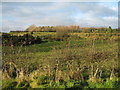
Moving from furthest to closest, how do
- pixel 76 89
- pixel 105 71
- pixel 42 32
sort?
pixel 42 32 < pixel 105 71 < pixel 76 89

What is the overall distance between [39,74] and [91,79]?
54.0 inches

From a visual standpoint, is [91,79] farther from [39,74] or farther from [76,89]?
[39,74]

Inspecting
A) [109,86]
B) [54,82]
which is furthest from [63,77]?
[109,86]

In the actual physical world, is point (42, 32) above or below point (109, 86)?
above

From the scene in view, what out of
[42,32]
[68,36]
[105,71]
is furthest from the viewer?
[42,32]

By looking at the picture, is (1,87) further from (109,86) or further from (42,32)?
(42,32)

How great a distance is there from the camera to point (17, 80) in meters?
5.68

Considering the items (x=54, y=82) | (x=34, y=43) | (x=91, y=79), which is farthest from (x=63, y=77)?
(x=34, y=43)

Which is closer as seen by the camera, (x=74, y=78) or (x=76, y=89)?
(x=76, y=89)

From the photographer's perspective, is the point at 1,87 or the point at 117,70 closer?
the point at 1,87

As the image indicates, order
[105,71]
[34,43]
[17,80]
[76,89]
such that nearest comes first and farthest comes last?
[76,89], [17,80], [105,71], [34,43]

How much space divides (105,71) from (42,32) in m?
15.5

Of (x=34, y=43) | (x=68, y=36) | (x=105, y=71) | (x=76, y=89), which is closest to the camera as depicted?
(x=76, y=89)

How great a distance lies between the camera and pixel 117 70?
727 centimetres
